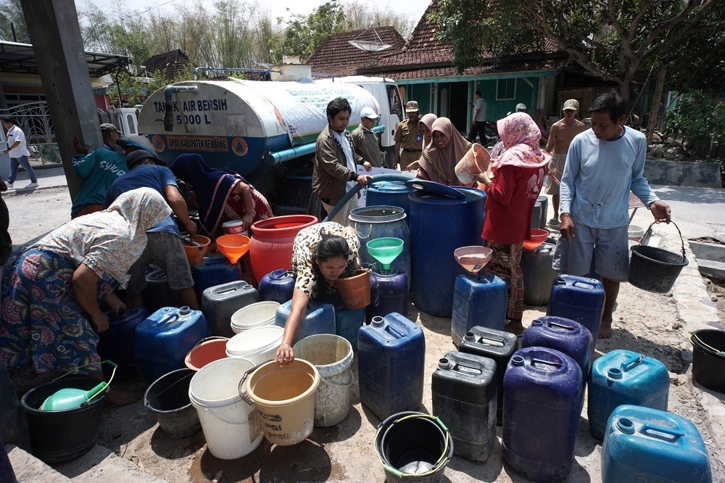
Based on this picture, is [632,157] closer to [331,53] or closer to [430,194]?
[430,194]

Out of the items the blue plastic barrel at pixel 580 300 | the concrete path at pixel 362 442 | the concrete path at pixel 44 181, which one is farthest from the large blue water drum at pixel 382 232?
the concrete path at pixel 44 181

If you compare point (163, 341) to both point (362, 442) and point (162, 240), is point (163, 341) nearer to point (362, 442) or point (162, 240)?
point (162, 240)

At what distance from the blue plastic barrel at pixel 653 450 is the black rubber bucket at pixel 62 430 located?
8.52ft

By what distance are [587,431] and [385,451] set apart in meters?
1.26

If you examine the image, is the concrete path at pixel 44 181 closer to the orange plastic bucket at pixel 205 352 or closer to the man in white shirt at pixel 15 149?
the man in white shirt at pixel 15 149

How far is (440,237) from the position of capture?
11.6ft

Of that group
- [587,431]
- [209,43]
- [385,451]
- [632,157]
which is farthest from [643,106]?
[209,43]

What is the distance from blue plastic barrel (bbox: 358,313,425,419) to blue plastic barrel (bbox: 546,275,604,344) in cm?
110

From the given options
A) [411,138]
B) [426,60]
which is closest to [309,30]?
[426,60]

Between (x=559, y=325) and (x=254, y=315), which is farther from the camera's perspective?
(x=254, y=315)

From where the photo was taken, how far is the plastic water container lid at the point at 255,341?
2558mm

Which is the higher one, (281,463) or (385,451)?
(385,451)

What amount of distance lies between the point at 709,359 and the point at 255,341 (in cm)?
291

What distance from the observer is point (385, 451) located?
2.08m
